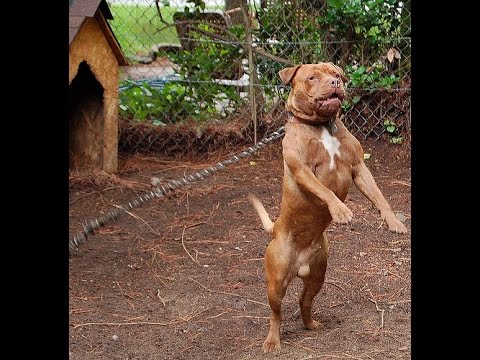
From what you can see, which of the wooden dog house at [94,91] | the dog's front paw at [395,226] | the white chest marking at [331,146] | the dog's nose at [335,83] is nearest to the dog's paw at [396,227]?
the dog's front paw at [395,226]

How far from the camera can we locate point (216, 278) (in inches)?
214

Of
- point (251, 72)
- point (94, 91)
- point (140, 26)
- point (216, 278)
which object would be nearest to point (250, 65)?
point (251, 72)

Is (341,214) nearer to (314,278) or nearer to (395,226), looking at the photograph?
(395,226)

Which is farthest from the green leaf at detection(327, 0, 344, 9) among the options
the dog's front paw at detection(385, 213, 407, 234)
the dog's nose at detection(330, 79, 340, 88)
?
the dog's front paw at detection(385, 213, 407, 234)

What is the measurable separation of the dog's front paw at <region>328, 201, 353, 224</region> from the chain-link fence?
13.8ft

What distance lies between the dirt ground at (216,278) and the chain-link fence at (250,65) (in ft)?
1.92

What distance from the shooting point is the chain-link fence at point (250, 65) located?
781cm

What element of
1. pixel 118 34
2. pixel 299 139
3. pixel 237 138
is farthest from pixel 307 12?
pixel 299 139

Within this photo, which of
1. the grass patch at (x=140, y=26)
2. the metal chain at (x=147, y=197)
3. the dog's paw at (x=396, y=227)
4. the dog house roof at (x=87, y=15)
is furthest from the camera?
the grass patch at (x=140, y=26)

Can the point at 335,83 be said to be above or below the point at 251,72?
above

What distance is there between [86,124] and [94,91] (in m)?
0.33

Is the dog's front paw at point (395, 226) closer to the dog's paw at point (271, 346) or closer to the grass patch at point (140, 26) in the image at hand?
the dog's paw at point (271, 346)
